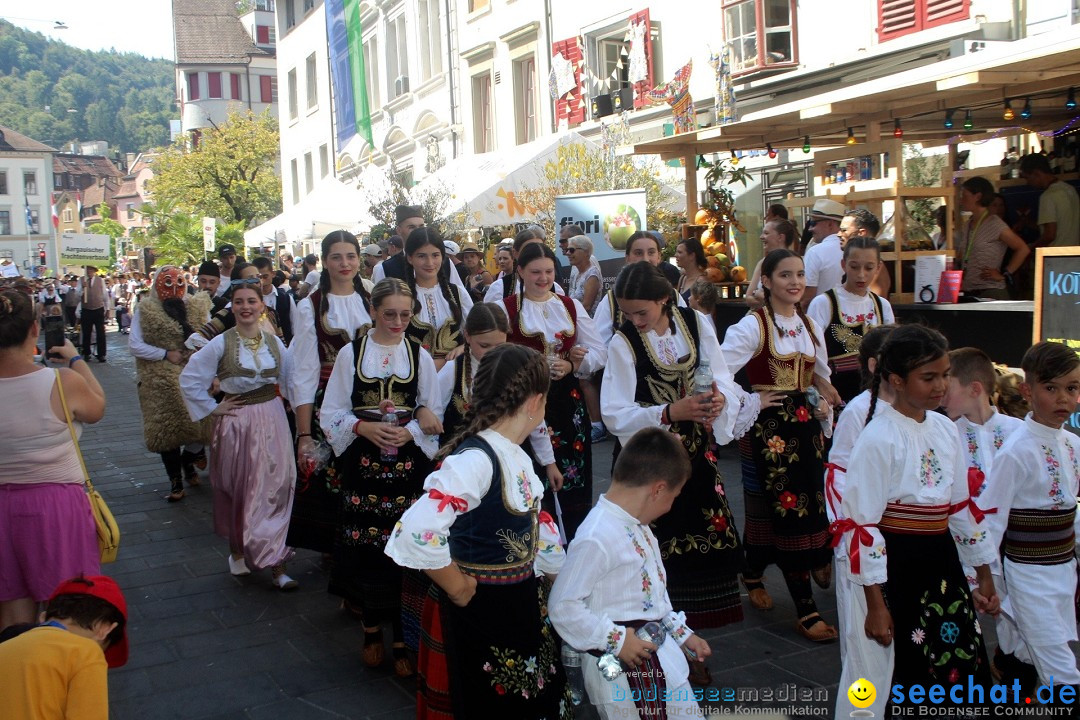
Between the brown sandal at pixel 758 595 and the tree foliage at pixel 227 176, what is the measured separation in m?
43.4

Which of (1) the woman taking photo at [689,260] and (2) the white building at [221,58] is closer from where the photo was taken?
(1) the woman taking photo at [689,260]

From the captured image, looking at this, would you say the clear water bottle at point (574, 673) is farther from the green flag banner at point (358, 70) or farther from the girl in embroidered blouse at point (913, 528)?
the green flag banner at point (358, 70)

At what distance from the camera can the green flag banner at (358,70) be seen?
2988 centimetres

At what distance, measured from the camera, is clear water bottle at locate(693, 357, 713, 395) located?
4.91 meters

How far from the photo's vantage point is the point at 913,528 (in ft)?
11.7

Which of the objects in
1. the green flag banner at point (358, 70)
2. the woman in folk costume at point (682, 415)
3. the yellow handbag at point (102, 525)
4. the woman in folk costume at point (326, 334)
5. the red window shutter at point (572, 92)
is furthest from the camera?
the green flag banner at point (358, 70)

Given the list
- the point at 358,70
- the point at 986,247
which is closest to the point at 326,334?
the point at 986,247

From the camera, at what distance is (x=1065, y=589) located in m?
3.98

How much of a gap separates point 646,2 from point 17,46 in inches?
6600

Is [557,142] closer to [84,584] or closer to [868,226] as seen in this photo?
[868,226]

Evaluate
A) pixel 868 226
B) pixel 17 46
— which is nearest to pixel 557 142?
pixel 868 226

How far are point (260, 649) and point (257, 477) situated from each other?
1.36 m

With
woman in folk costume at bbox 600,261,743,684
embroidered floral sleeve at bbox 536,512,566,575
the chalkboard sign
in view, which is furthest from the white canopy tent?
embroidered floral sleeve at bbox 536,512,566,575

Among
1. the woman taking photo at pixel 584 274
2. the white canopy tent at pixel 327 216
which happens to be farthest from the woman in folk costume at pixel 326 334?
the white canopy tent at pixel 327 216
